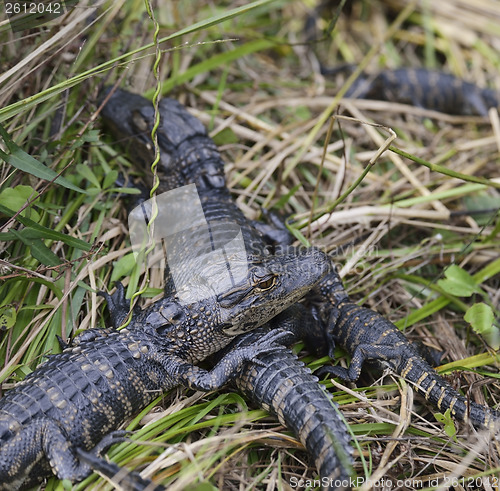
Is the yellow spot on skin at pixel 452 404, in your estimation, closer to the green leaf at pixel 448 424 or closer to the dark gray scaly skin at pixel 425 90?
the green leaf at pixel 448 424

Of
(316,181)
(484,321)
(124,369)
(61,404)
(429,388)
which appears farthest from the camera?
(316,181)

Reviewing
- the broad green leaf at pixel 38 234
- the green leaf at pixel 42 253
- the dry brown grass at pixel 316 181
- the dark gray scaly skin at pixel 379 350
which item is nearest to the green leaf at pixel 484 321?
the dry brown grass at pixel 316 181

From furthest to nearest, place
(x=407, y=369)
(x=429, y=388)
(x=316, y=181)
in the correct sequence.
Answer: (x=316, y=181)
(x=407, y=369)
(x=429, y=388)

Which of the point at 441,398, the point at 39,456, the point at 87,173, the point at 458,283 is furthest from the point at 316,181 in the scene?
the point at 39,456

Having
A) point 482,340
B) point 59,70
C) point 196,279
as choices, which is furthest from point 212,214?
point 482,340

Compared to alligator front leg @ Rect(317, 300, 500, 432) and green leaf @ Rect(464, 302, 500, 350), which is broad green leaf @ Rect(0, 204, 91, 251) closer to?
alligator front leg @ Rect(317, 300, 500, 432)
